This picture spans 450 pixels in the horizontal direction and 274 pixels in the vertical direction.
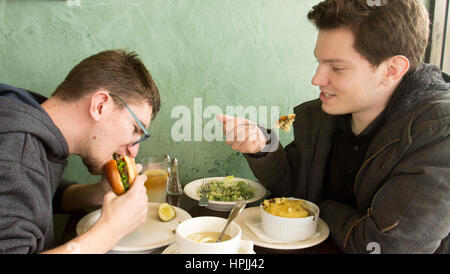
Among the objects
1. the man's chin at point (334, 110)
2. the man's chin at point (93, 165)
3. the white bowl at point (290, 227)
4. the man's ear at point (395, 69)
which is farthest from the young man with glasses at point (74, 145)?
the man's ear at point (395, 69)

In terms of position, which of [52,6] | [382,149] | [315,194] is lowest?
[315,194]

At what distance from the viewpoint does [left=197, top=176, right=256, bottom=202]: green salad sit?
1377 mm

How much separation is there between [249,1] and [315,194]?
953 mm

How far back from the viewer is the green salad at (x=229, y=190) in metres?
1.38

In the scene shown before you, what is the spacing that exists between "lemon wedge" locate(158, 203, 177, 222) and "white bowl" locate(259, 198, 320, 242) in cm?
33

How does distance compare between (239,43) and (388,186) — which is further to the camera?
(239,43)

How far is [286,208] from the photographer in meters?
1.08

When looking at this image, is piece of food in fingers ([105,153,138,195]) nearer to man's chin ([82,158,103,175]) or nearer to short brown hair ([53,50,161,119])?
man's chin ([82,158,103,175])

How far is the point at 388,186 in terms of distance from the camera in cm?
100

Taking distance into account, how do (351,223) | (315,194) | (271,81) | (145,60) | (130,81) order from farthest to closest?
(271,81) < (145,60) < (315,194) < (130,81) < (351,223)

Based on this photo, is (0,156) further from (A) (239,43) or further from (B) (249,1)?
(B) (249,1)

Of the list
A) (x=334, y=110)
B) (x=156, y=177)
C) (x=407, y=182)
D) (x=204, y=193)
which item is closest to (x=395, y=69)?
(x=334, y=110)

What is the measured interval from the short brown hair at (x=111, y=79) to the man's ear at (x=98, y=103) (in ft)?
0.10

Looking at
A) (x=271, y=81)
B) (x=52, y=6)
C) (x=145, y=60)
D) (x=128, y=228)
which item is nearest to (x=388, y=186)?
(x=128, y=228)
